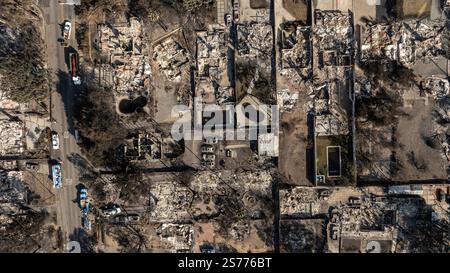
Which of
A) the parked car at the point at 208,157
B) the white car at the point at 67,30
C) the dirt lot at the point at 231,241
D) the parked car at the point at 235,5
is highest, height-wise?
the parked car at the point at 235,5

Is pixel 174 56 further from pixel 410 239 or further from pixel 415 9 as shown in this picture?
pixel 410 239

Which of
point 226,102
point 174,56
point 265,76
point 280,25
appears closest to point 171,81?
point 174,56

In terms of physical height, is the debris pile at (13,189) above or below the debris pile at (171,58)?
below

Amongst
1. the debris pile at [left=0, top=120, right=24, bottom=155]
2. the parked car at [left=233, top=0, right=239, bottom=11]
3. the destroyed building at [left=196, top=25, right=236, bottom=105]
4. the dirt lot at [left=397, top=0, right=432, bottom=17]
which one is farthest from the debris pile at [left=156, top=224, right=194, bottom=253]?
the dirt lot at [left=397, top=0, right=432, bottom=17]

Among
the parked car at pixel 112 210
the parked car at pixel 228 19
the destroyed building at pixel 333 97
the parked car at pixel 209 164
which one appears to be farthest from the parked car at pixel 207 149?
the parked car at pixel 228 19

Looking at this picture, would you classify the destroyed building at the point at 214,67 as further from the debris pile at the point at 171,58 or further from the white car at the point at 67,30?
the white car at the point at 67,30

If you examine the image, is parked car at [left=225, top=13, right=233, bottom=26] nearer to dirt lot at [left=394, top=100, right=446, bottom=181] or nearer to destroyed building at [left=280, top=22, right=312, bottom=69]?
destroyed building at [left=280, top=22, right=312, bottom=69]

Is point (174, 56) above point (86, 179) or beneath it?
above
